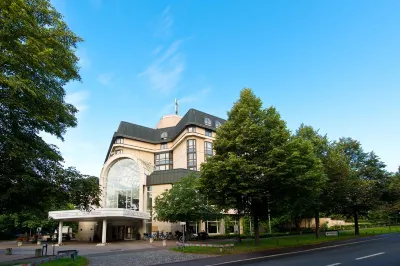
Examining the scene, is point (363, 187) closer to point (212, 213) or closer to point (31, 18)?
point (212, 213)

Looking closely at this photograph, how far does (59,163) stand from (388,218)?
221 feet

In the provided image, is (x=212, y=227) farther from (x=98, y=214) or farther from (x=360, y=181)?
(x=360, y=181)

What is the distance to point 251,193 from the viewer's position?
22.5m

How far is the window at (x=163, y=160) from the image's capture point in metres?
66.2

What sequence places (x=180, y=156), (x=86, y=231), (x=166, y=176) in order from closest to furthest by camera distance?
1. (x=166, y=176)
2. (x=86, y=231)
3. (x=180, y=156)

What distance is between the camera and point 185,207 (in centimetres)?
3381

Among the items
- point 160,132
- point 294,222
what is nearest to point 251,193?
point 294,222

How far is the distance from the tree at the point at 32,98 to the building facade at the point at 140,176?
25338 millimetres

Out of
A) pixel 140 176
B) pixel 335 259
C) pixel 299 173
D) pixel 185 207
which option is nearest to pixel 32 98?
pixel 335 259

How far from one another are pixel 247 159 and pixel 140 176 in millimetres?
29680

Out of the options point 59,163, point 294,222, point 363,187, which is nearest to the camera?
point 59,163

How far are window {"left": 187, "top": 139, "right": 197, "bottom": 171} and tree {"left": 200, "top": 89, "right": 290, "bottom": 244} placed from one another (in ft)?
103

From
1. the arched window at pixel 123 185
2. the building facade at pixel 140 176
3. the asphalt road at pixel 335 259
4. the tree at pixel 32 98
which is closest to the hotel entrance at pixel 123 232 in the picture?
the building facade at pixel 140 176

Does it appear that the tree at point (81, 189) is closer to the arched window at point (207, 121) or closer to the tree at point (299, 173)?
the tree at point (299, 173)
